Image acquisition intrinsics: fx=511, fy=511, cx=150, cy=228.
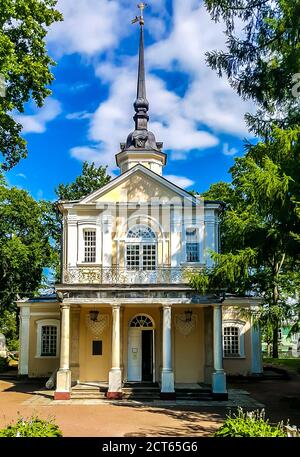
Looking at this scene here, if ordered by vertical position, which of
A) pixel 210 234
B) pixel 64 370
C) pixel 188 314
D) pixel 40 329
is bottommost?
pixel 64 370

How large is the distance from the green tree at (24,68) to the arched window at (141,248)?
18.8ft

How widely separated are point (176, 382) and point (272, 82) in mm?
13496

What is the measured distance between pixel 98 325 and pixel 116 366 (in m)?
3.27

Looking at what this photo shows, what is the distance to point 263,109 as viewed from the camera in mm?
14508

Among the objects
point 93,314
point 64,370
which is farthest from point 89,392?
point 93,314

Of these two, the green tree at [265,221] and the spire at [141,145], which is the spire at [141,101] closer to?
the spire at [141,145]

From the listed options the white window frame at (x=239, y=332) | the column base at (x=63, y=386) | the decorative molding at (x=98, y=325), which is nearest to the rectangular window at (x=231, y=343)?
the white window frame at (x=239, y=332)

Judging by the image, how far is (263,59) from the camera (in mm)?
13969

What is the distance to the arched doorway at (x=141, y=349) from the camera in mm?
21875

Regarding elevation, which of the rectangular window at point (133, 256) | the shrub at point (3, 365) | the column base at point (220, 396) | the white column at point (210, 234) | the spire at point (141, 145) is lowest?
the column base at point (220, 396)

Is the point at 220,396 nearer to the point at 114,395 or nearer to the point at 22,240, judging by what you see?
the point at 114,395

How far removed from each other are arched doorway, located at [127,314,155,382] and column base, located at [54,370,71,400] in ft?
11.8
